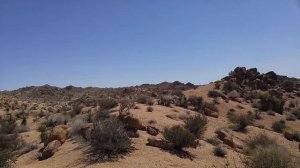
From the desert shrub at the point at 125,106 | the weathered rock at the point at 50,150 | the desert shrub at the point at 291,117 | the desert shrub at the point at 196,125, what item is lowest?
the desert shrub at the point at 291,117

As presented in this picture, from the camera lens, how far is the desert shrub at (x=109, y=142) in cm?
1542

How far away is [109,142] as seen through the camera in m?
15.5

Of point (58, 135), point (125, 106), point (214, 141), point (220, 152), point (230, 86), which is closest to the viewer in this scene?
point (220, 152)

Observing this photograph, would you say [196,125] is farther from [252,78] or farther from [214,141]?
[252,78]

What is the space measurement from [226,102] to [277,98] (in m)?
7.21

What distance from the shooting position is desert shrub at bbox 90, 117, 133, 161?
15422 millimetres

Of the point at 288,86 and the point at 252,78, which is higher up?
the point at 252,78

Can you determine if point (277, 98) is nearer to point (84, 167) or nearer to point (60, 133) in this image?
point (60, 133)

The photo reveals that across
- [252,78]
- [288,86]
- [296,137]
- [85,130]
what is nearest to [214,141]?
[85,130]

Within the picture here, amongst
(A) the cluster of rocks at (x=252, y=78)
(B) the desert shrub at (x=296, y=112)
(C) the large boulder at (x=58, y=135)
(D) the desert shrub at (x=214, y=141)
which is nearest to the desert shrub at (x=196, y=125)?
(D) the desert shrub at (x=214, y=141)

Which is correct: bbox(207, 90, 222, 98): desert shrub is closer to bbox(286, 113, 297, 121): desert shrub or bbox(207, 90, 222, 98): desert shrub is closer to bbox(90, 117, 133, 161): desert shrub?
bbox(286, 113, 297, 121): desert shrub

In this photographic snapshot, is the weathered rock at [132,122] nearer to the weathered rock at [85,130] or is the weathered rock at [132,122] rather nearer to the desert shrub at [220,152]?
the weathered rock at [85,130]

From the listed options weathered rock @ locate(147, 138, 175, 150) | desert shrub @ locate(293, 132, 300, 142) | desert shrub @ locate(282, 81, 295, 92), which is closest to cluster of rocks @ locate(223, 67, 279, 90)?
desert shrub @ locate(282, 81, 295, 92)

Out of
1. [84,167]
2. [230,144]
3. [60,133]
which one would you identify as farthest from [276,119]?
[84,167]
